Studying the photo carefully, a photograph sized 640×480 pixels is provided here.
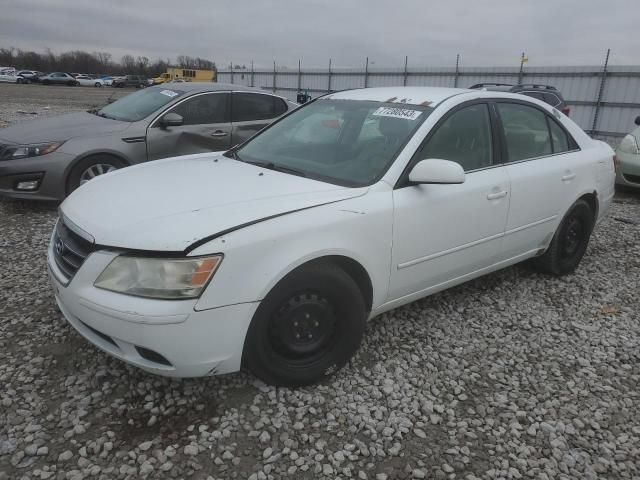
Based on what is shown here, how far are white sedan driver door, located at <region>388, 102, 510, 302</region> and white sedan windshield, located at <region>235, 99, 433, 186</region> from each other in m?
0.18

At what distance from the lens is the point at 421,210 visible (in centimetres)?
289

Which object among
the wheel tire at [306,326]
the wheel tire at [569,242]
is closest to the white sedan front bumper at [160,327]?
the wheel tire at [306,326]

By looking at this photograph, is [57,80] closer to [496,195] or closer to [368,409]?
[496,195]

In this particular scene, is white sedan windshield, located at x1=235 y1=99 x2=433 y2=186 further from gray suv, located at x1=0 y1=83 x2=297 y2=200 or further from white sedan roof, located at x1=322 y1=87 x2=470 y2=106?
gray suv, located at x1=0 y1=83 x2=297 y2=200

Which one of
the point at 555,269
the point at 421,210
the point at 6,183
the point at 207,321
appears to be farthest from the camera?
the point at 6,183

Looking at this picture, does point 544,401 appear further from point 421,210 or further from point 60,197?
point 60,197

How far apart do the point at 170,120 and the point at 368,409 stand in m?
4.54

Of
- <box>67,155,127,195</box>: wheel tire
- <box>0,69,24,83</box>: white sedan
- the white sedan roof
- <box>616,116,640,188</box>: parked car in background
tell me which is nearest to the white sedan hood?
the white sedan roof

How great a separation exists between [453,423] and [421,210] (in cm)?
117

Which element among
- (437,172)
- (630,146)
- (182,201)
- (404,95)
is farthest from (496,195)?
(630,146)

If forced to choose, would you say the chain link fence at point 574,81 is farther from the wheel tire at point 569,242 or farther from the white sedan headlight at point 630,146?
the wheel tire at point 569,242

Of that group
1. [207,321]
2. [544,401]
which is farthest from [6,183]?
[544,401]

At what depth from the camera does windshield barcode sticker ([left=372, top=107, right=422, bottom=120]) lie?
3145 millimetres

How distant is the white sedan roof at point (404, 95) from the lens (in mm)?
3301
